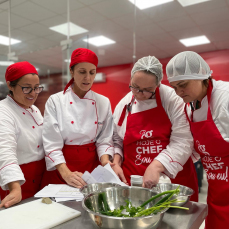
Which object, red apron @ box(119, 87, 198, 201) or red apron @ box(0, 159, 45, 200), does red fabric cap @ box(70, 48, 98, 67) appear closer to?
red apron @ box(119, 87, 198, 201)

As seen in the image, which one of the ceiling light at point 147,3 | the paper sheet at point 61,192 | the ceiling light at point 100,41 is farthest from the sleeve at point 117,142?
the ceiling light at point 100,41

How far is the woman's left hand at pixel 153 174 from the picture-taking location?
1.18 m

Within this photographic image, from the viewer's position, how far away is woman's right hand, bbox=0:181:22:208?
100 centimetres

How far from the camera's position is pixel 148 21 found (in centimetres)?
384

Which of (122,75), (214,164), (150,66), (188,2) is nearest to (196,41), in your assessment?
(188,2)

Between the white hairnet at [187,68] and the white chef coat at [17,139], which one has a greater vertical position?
the white hairnet at [187,68]

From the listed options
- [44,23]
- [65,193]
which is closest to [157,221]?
[65,193]

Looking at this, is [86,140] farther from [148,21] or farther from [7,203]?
[148,21]

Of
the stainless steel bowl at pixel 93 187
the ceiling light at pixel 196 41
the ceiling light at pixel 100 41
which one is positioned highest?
the ceiling light at pixel 100 41

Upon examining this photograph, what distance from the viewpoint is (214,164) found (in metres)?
1.21

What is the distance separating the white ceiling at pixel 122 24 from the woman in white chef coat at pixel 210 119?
2.29 metres

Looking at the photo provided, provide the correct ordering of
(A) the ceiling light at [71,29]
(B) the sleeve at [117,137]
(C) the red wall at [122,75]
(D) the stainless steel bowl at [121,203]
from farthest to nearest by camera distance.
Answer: (A) the ceiling light at [71,29] → (C) the red wall at [122,75] → (B) the sleeve at [117,137] → (D) the stainless steel bowl at [121,203]

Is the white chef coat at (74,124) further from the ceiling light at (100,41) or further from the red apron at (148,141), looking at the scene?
the ceiling light at (100,41)

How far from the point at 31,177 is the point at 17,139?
0.86ft
